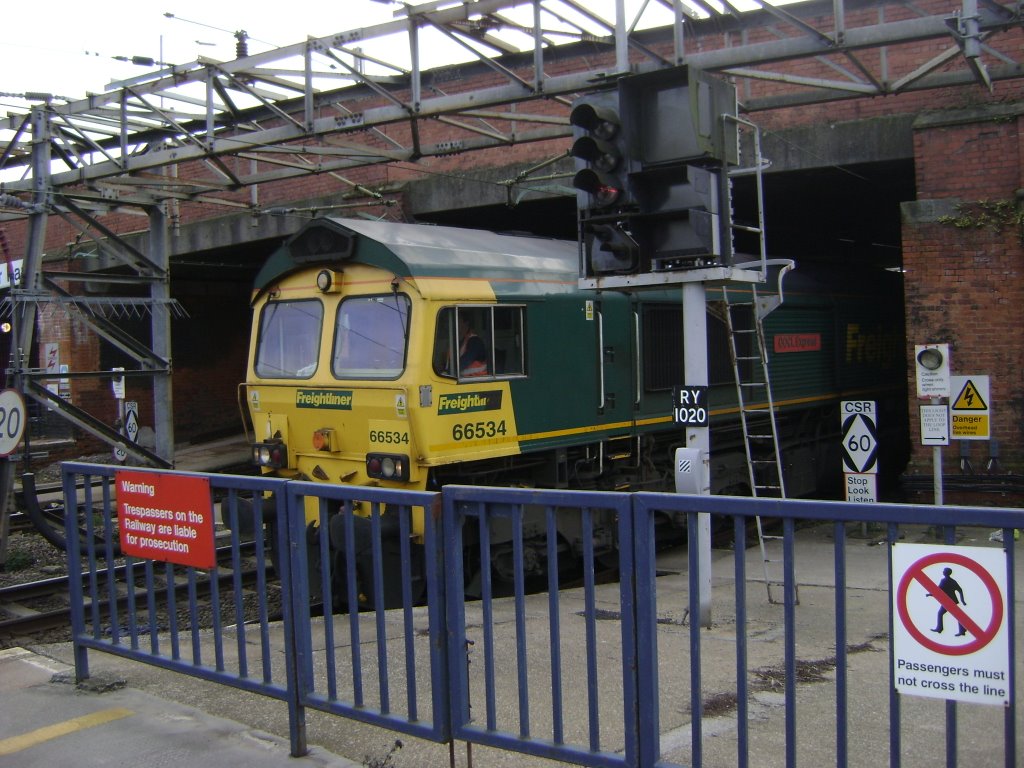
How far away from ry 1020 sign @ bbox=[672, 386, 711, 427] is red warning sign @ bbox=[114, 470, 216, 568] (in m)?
3.38

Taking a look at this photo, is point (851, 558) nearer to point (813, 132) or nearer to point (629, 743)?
point (813, 132)

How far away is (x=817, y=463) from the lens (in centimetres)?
1334

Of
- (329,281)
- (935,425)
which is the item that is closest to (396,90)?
(329,281)

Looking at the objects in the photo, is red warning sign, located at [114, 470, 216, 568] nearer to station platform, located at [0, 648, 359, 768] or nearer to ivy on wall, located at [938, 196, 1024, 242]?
station platform, located at [0, 648, 359, 768]

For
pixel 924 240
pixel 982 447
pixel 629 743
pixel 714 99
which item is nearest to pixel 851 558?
pixel 982 447

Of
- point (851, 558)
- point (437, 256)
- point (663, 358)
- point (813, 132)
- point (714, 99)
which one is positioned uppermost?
point (813, 132)

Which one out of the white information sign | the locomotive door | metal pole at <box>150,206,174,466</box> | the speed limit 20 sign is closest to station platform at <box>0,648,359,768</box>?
the speed limit 20 sign

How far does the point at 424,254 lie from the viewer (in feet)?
26.9

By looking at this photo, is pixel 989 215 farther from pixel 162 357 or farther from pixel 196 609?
pixel 162 357

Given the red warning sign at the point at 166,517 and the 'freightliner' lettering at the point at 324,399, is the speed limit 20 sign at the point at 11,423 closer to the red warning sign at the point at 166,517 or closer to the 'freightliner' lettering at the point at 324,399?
the 'freightliner' lettering at the point at 324,399

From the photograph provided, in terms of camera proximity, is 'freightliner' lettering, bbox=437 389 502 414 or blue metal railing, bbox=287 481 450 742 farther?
'freightliner' lettering, bbox=437 389 502 414

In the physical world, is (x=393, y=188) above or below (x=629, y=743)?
above

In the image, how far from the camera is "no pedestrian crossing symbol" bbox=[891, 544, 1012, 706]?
294cm

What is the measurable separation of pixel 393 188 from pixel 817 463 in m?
7.67
